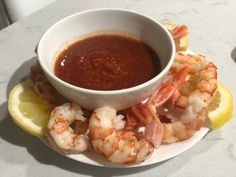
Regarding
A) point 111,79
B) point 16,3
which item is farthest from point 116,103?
point 16,3

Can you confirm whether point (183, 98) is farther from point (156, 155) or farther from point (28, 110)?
point (28, 110)

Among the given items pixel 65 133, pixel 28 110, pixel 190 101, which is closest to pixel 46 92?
pixel 28 110

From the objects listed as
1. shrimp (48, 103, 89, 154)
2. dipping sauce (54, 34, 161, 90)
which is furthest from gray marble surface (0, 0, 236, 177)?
dipping sauce (54, 34, 161, 90)

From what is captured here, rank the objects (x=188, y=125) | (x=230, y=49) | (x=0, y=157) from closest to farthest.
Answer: (x=188, y=125), (x=0, y=157), (x=230, y=49)

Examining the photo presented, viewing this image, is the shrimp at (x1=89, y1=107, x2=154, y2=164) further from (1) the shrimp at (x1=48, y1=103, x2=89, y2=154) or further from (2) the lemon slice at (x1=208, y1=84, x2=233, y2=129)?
(2) the lemon slice at (x1=208, y1=84, x2=233, y2=129)

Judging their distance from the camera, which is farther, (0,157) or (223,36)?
(223,36)

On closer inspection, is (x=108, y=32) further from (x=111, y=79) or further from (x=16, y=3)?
(x=16, y=3)
